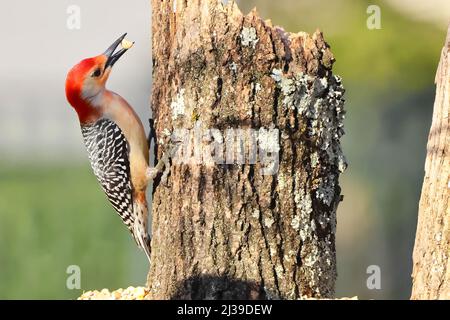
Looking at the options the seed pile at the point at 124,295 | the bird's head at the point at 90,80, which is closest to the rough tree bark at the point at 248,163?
the seed pile at the point at 124,295

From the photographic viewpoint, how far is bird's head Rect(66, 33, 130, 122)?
4340mm

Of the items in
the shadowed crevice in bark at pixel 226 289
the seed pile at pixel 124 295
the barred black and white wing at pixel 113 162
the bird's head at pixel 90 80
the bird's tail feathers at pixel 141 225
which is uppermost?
the bird's head at pixel 90 80

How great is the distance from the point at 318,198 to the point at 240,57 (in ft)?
2.26

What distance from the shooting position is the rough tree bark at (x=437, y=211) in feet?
11.6

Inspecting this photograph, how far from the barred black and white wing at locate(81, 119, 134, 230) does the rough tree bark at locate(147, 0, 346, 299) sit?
86 centimetres

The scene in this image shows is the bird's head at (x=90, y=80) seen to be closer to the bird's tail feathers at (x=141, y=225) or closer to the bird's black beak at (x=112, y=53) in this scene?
the bird's black beak at (x=112, y=53)

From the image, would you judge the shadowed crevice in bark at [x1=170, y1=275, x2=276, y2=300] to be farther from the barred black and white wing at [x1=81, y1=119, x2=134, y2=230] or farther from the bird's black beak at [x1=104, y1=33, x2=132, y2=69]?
the bird's black beak at [x1=104, y1=33, x2=132, y2=69]

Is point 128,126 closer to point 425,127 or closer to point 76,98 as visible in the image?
point 76,98

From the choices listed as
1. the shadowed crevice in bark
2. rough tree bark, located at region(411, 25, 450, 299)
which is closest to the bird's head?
the shadowed crevice in bark

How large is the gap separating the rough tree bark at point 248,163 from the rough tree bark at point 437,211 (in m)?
0.48

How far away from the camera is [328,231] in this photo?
11.6 feet

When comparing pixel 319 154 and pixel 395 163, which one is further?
pixel 395 163

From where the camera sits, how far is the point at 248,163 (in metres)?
3.35
